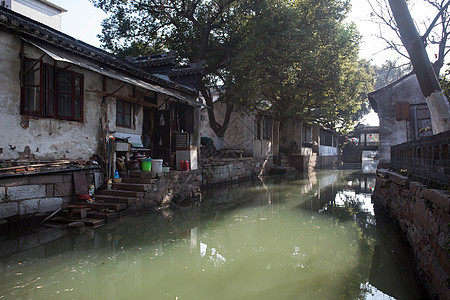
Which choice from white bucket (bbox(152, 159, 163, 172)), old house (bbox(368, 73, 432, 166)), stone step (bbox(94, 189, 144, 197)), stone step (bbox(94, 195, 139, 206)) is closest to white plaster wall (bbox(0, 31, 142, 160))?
stone step (bbox(94, 189, 144, 197))

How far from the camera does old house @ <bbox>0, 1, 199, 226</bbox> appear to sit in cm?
643

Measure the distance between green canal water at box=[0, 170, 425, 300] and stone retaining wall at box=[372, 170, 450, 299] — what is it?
34cm

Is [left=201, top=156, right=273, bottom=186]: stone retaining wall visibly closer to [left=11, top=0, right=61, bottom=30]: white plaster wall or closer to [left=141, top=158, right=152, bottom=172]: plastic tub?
[left=141, top=158, right=152, bottom=172]: plastic tub

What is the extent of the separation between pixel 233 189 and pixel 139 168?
566cm

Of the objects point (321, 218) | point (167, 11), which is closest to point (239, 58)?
point (167, 11)

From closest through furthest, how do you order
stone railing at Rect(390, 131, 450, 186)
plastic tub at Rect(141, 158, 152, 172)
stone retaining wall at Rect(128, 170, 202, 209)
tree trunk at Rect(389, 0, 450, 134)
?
1. stone railing at Rect(390, 131, 450, 186)
2. tree trunk at Rect(389, 0, 450, 134)
3. stone retaining wall at Rect(128, 170, 202, 209)
4. plastic tub at Rect(141, 158, 152, 172)

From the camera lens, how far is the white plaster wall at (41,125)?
644 cm

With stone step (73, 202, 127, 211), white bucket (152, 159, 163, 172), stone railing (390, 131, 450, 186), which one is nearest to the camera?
stone railing (390, 131, 450, 186)

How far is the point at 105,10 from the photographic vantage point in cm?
1509

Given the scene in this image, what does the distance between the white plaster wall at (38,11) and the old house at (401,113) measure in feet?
58.5

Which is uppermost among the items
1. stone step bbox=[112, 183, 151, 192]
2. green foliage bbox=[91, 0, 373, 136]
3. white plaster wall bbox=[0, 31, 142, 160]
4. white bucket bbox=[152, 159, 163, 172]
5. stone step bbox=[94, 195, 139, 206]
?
green foliage bbox=[91, 0, 373, 136]

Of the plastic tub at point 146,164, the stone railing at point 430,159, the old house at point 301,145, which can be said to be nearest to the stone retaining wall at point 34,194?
the plastic tub at point 146,164

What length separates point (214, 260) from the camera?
5.00 meters

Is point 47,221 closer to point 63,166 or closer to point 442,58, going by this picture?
point 63,166
